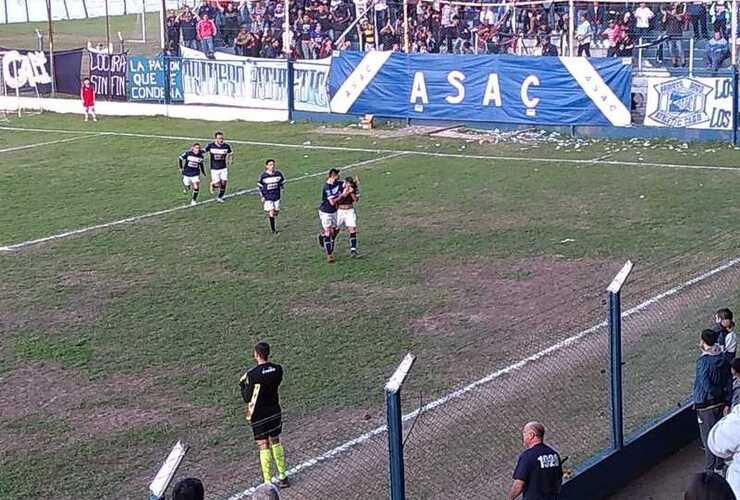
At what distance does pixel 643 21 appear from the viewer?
36.2 m

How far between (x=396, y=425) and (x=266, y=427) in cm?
315

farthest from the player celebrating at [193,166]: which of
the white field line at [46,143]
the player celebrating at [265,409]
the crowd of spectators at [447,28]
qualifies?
the player celebrating at [265,409]

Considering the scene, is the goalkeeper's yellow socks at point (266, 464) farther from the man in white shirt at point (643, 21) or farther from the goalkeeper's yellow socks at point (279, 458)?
the man in white shirt at point (643, 21)

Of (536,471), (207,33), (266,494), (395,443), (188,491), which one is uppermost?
(207,33)

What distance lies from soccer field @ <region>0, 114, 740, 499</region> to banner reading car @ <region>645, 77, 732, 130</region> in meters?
0.96

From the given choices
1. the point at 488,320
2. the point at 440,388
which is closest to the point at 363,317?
the point at 488,320

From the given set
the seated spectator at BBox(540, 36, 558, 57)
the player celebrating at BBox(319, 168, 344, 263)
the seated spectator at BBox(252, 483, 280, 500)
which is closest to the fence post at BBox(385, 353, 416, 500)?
the seated spectator at BBox(252, 483, 280, 500)

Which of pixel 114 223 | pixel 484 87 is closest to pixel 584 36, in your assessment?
pixel 484 87

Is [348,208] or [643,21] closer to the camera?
[348,208]

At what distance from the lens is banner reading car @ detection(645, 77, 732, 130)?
103 feet

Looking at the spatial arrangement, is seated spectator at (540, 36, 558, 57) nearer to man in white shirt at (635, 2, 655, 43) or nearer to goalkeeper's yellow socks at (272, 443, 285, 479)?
man in white shirt at (635, 2, 655, 43)

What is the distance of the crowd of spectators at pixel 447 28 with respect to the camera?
117 feet

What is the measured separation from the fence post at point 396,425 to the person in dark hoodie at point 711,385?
3.60 m

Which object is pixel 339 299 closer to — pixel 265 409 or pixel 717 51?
pixel 265 409
